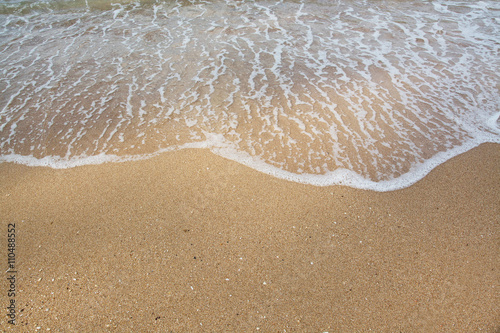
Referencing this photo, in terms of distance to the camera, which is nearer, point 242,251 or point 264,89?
point 242,251

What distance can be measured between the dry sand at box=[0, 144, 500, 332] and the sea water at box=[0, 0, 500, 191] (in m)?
0.35

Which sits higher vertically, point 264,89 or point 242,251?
point 264,89

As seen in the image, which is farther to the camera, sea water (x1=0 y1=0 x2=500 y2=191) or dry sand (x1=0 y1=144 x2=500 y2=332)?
sea water (x1=0 y1=0 x2=500 y2=191)

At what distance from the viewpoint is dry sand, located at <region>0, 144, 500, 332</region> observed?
195 cm

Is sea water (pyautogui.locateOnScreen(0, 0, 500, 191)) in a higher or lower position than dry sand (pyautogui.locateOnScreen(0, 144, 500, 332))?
higher

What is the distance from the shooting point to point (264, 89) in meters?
4.35

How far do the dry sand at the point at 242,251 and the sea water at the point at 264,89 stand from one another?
0.35m

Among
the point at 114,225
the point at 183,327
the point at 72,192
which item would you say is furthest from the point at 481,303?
the point at 72,192

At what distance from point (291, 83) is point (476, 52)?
3.40 metres

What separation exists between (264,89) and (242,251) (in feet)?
8.73

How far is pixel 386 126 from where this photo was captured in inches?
143

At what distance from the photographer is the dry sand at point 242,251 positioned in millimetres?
1952

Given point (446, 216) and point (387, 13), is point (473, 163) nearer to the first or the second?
point (446, 216)

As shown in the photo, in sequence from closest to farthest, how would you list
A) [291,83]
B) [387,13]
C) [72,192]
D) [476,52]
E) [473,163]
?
[72,192] < [473,163] < [291,83] < [476,52] < [387,13]
